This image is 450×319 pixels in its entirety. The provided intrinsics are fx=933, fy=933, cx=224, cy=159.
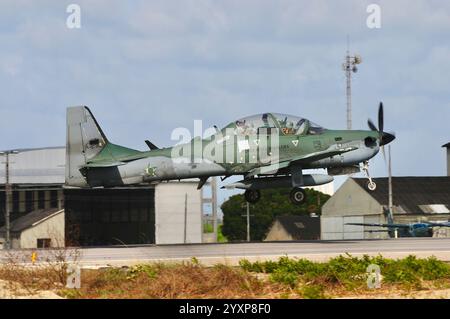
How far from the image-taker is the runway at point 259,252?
2850 centimetres

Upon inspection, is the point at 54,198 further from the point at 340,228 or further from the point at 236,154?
the point at 236,154

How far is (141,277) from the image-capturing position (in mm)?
23484

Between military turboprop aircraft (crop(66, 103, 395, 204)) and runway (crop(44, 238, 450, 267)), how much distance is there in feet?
9.85

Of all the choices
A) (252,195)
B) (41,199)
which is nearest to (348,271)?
(252,195)

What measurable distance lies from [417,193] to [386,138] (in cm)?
5931

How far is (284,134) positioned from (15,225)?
174 ft

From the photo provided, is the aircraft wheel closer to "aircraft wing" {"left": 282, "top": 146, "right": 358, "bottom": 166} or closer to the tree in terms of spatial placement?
"aircraft wing" {"left": 282, "top": 146, "right": 358, "bottom": 166}

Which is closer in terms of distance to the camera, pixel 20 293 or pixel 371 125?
pixel 20 293

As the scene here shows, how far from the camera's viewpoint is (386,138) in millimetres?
39156

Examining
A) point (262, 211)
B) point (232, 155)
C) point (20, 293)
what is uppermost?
point (232, 155)

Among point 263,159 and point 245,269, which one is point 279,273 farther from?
point 263,159

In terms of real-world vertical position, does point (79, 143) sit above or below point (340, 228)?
above

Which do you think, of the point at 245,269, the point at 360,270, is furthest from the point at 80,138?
the point at 360,270

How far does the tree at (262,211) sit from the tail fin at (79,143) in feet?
332
